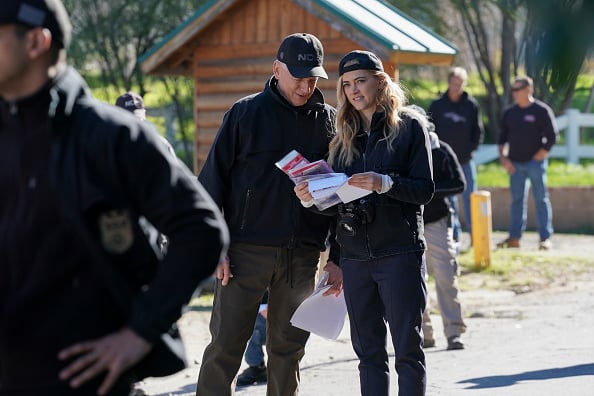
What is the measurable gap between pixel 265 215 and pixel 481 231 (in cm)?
728

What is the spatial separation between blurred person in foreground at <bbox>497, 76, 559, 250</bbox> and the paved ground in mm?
2874

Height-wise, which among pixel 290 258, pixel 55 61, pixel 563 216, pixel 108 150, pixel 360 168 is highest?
pixel 55 61

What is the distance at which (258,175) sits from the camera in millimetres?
6070

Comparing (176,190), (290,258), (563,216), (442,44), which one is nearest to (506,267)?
(442,44)

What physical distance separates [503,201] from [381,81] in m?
12.0

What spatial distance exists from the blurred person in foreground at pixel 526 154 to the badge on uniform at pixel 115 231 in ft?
39.5

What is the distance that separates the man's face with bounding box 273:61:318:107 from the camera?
6.12 metres

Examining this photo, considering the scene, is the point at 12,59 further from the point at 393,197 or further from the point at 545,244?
the point at 545,244

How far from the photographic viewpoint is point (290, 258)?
6.16 metres

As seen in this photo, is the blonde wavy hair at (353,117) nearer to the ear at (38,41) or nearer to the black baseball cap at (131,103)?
the black baseball cap at (131,103)

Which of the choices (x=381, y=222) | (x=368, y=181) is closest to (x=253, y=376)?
(x=381, y=222)

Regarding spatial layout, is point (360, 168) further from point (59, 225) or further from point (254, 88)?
point (254, 88)

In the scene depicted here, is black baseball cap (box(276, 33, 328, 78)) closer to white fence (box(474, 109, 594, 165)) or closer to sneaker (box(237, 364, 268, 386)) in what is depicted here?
sneaker (box(237, 364, 268, 386))

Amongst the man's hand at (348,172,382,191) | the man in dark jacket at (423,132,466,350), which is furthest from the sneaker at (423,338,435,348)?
the man's hand at (348,172,382,191)
